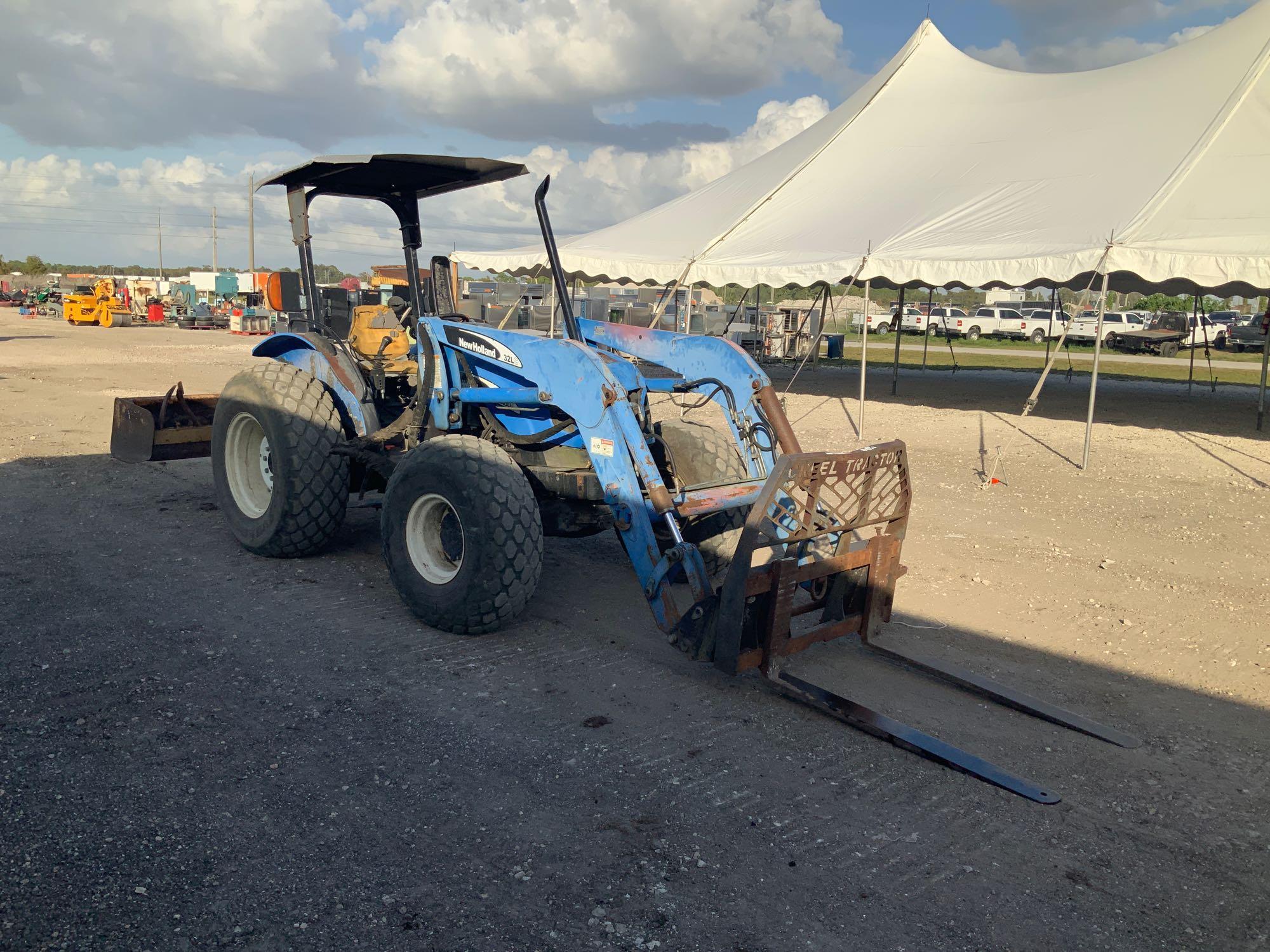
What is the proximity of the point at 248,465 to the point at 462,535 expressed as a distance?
263 cm

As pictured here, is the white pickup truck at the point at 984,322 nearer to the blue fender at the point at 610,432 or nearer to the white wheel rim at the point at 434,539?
the blue fender at the point at 610,432

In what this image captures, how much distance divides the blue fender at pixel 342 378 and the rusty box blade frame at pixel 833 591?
2.78 m

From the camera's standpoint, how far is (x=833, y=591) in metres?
4.75

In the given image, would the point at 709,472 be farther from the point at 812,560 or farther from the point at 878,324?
the point at 878,324

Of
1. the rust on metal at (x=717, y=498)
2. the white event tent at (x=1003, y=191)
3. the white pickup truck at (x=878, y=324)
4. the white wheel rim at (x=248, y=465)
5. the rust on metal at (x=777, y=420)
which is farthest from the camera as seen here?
the white pickup truck at (x=878, y=324)

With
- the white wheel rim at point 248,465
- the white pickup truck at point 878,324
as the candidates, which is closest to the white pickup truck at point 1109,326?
the white pickup truck at point 878,324

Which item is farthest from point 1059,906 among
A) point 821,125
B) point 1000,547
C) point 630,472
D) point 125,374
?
point 125,374

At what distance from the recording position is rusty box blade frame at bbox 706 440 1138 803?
13.3ft

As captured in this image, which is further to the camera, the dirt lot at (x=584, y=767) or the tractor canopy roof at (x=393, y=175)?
the tractor canopy roof at (x=393, y=175)

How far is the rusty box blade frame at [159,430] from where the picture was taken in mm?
7918

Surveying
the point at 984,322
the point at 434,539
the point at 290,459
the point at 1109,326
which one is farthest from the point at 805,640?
the point at 984,322

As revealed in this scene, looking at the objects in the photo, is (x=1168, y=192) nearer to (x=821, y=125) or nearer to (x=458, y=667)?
(x=821, y=125)

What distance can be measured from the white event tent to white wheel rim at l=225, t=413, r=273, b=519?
27.0ft

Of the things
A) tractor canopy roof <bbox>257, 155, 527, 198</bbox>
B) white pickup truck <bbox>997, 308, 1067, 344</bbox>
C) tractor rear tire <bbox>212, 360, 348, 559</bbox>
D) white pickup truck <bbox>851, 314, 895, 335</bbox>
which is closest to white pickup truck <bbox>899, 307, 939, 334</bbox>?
white pickup truck <bbox>851, 314, 895, 335</bbox>
